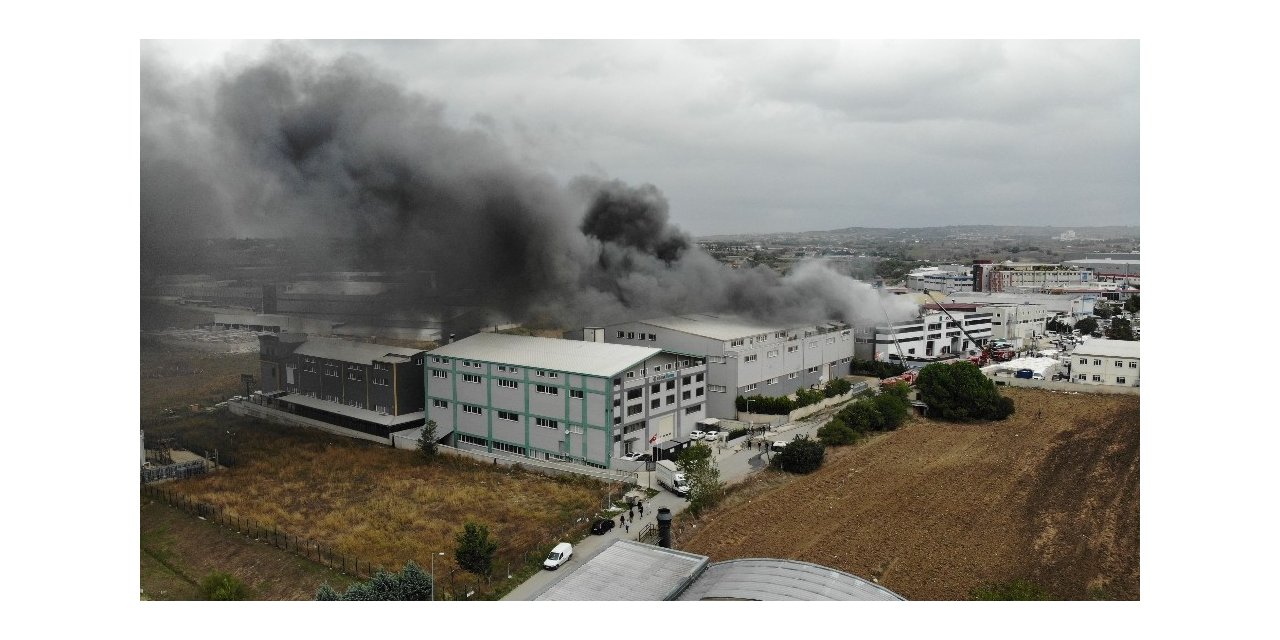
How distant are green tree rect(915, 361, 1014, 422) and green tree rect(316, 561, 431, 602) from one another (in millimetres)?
11439

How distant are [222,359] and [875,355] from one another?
51.4 feet

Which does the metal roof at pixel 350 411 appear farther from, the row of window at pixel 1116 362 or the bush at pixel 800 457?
the row of window at pixel 1116 362

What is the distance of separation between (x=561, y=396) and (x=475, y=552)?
453 centimetres

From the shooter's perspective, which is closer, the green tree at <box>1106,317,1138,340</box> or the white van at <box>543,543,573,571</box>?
the white van at <box>543,543,573,571</box>

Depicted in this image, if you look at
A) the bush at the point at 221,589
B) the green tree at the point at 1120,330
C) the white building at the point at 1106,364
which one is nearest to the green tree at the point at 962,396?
the white building at the point at 1106,364

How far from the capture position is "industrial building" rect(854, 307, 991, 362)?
70.6 ft

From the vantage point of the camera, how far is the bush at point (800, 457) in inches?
485

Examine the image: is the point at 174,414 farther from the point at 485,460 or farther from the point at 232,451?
the point at 485,460

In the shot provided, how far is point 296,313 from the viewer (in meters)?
16.3

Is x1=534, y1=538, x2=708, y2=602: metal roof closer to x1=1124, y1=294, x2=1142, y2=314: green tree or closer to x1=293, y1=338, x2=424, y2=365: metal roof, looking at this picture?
x1=293, y1=338, x2=424, y2=365: metal roof

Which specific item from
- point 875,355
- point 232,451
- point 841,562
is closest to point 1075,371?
point 875,355

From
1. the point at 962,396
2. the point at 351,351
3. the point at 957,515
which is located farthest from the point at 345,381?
the point at 962,396

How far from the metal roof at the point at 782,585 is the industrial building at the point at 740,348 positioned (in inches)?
328

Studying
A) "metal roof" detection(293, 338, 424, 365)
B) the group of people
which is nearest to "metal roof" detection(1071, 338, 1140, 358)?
the group of people
